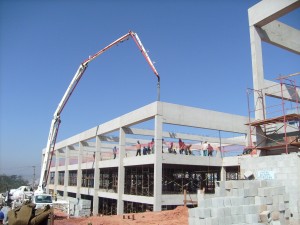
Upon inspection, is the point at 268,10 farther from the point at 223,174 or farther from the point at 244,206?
the point at 223,174

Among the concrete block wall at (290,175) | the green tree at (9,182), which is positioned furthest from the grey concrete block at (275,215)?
the green tree at (9,182)

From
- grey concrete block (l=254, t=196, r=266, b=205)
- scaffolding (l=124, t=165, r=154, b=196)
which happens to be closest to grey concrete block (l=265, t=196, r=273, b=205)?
grey concrete block (l=254, t=196, r=266, b=205)

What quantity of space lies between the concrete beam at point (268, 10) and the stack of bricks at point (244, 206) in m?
9.64

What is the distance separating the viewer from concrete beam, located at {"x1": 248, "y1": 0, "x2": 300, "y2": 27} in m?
16.6

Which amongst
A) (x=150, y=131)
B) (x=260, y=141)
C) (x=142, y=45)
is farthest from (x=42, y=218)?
(x=150, y=131)

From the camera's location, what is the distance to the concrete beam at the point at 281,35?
19.0 m

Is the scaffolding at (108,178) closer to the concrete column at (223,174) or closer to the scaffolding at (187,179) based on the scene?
the scaffolding at (187,179)

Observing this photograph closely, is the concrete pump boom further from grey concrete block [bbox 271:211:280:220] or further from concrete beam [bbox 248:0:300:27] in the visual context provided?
grey concrete block [bbox 271:211:280:220]

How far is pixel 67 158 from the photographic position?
4322 cm

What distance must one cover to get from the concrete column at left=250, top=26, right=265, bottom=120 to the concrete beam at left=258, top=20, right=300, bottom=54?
1.60 ft

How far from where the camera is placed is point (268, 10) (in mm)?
17359

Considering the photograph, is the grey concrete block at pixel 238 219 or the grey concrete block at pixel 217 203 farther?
the grey concrete block at pixel 217 203

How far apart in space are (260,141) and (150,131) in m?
15.7

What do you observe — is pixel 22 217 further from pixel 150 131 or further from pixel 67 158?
pixel 67 158
